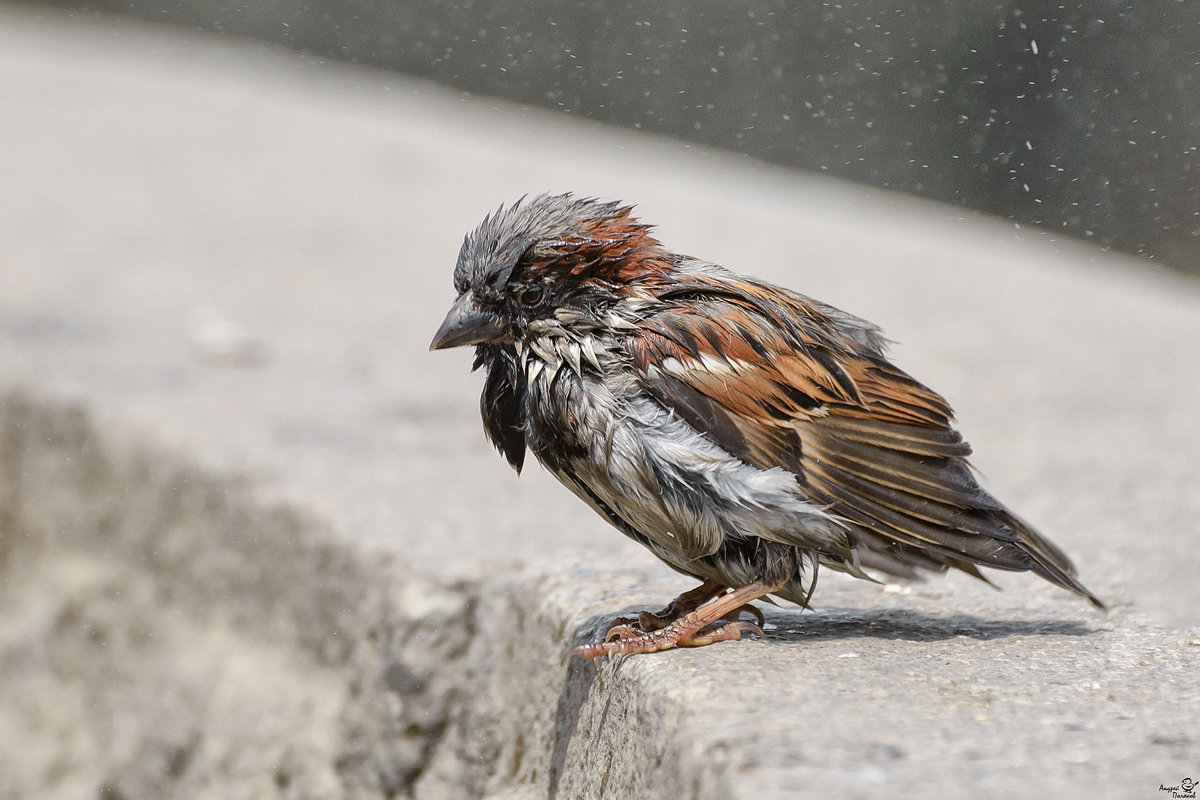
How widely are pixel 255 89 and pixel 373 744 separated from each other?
8991mm

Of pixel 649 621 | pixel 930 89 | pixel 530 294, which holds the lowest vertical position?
pixel 649 621

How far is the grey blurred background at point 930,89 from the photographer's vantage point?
40.9 feet

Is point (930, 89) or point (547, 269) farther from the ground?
point (930, 89)

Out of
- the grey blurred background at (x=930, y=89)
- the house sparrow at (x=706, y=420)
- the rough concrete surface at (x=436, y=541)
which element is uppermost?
the grey blurred background at (x=930, y=89)

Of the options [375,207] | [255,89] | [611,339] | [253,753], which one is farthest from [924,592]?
[255,89]

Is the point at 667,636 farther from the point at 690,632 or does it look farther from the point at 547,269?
the point at 547,269

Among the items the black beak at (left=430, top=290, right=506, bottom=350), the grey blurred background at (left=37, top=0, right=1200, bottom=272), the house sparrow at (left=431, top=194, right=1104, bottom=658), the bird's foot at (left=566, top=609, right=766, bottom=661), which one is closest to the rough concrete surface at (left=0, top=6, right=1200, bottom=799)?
the bird's foot at (left=566, top=609, right=766, bottom=661)

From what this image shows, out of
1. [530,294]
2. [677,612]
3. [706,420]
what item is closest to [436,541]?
[677,612]

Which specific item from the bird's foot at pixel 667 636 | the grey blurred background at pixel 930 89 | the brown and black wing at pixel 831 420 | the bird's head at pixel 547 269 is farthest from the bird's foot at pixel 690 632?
the grey blurred background at pixel 930 89

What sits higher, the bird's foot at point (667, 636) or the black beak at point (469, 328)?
the black beak at point (469, 328)

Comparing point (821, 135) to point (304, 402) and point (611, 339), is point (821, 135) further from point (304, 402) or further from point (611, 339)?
point (611, 339)

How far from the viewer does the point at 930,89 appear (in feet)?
45.9

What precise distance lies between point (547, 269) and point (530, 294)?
0.06 meters

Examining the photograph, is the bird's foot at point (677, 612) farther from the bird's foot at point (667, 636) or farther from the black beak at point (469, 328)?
the black beak at point (469, 328)
